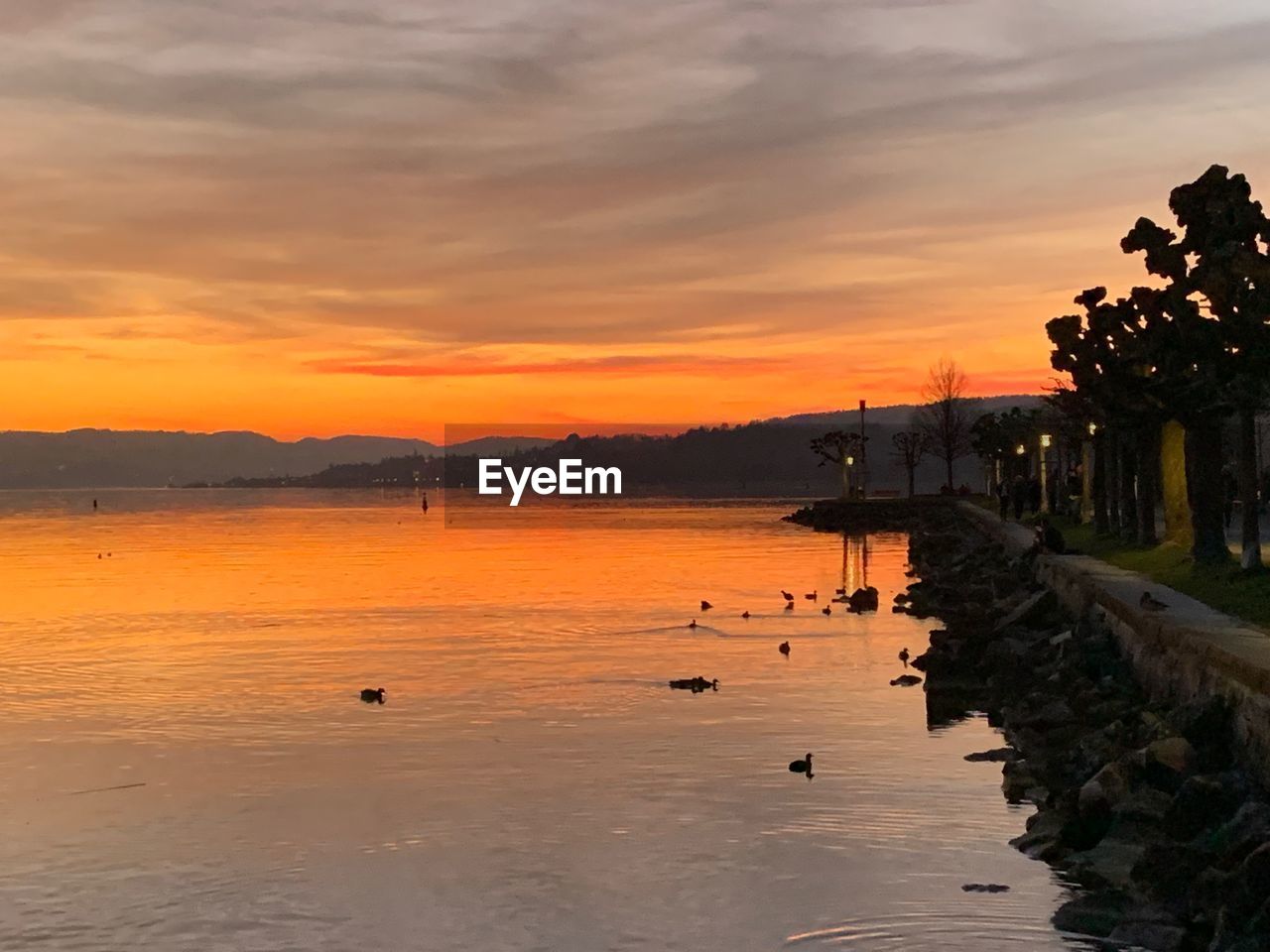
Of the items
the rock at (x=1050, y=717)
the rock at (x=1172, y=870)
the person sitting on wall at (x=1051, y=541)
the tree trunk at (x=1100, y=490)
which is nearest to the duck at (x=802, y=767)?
the rock at (x=1050, y=717)

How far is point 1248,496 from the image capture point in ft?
94.5

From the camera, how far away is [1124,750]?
17875 millimetres

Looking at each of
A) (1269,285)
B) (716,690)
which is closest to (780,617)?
(716,690)

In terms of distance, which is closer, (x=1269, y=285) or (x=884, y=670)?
(x=1269, y=285)

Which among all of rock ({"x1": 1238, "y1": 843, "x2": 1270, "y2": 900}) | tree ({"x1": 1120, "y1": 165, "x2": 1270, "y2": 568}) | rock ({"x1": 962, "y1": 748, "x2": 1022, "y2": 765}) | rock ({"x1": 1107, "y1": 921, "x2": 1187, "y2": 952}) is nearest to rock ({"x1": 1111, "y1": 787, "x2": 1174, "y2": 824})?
rock ({"x1": 1107, "y1": 921, "x2": 1187, "y2": 952})

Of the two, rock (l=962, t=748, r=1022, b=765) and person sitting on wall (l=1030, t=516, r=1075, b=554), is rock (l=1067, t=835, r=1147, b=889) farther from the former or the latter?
person sitting on wall (l=1030, t=516, r=1075, b=554)

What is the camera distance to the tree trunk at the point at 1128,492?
4322 cm

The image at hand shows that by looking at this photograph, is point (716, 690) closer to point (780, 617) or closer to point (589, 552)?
point (780, 617)

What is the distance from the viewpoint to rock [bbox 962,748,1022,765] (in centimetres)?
2128

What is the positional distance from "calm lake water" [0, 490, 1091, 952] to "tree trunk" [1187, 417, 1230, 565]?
21.4ft

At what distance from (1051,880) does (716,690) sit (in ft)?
46.1

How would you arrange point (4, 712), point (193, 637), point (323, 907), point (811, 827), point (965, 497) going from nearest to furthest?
1. point (323, 907)
2. point (811, 827)
3. point (4, 712)
4. point (193, 637)
5. point (965, 497)

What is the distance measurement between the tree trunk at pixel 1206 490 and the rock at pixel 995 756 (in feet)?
36.1

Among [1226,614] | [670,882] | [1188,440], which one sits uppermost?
[1188,440]
